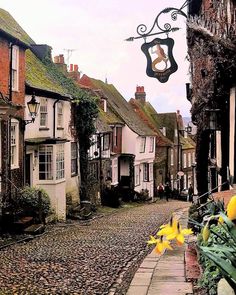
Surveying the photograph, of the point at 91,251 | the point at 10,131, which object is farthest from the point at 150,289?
the point at 10,131

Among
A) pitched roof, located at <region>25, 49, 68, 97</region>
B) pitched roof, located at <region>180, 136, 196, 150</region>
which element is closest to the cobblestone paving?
pitched roof, located at <region>25, 49, 68, 97</region>

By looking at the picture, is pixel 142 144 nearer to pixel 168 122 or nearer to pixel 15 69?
pixel 168 122

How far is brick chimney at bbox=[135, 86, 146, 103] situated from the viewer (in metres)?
55.5

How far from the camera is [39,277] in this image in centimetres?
899

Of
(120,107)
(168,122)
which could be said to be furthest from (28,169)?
(168,122)

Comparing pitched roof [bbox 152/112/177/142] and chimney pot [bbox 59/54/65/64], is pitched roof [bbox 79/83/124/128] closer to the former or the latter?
chimney pot [bbox 59/54/65/64]

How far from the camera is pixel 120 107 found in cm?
4212

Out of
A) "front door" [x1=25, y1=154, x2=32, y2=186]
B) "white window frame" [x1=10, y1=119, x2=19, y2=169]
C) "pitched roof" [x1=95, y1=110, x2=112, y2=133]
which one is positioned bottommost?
"front door" [x1=25, y1=154, x2=32, y2=186]

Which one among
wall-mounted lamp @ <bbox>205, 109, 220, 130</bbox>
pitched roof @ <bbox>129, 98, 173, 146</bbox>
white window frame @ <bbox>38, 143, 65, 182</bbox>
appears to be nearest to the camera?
wall-mounted lamp @ <bbox>205, 109, 220, 130</bbox>

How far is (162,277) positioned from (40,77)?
15966 millimetres

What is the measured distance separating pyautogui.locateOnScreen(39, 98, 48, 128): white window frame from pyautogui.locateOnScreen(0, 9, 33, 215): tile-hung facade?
2.48 m

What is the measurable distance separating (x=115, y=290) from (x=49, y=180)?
12911mm

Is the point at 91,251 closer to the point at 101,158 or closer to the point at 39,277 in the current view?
the point at 39,277

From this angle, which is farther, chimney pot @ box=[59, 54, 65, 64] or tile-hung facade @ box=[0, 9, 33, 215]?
chimney pot @ box=[59, 54, 65, 64]
